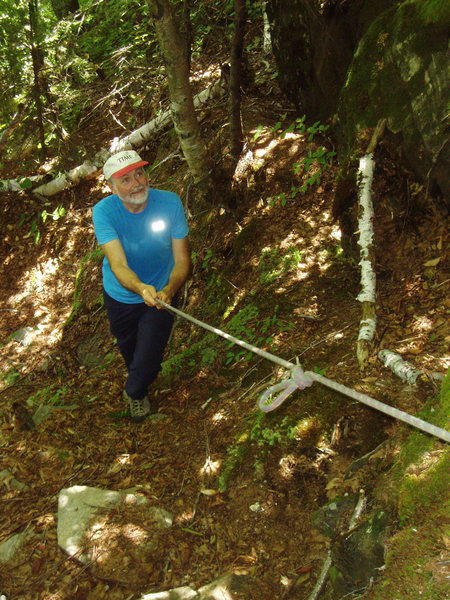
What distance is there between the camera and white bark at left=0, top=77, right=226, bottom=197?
26.0 feet

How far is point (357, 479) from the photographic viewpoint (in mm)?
2846

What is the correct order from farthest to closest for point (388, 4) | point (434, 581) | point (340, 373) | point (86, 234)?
point (86, 234), point (388, 4), point (340, 373), point (434, 581)

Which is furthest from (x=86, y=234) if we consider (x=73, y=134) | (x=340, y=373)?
(x=340, y=373)

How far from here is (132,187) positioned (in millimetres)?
4129

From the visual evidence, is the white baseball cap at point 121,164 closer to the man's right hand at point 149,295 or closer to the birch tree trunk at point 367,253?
the man's right hand at point 149,295

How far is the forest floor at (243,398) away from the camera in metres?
3.06

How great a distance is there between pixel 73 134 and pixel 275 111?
16.1 ft

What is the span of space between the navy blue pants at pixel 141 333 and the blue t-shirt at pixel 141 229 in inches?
5.5

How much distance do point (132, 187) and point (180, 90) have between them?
2221mm

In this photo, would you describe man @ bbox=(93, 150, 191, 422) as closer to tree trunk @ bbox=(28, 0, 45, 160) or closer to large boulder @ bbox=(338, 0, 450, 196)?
large boulder @ bbox=(338, 0, 450, 196)

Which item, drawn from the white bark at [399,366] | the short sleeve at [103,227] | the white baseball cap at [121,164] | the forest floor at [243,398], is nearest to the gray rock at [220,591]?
the forest floor at [243,398]

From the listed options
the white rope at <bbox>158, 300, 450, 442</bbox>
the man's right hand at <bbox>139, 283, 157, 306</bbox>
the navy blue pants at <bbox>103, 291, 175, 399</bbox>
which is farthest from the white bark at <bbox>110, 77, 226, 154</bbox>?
the white rope at <bbox>158, 300, 450, 442</bbox>

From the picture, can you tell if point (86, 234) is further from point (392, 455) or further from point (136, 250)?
point (392, 455)

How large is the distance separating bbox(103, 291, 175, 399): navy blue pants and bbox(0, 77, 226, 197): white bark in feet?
15.6
